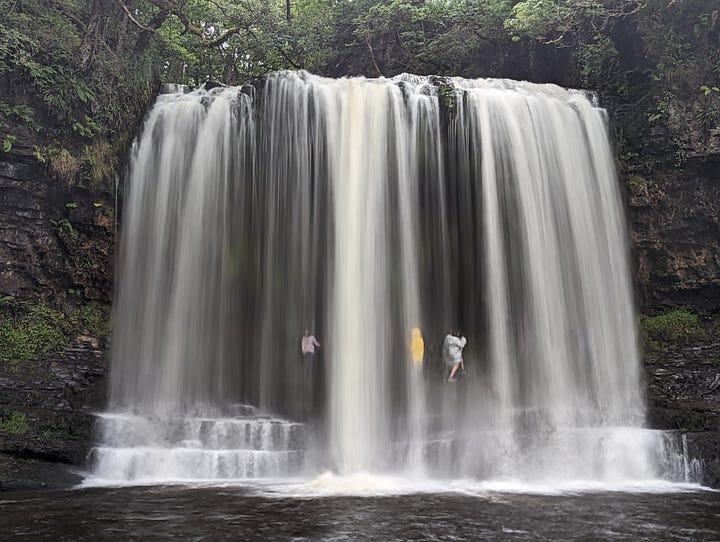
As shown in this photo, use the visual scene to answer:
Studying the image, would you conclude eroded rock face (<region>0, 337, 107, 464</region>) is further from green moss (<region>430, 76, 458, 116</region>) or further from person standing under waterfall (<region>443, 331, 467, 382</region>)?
green moss (<region>430, 76, 458, 116</region>)

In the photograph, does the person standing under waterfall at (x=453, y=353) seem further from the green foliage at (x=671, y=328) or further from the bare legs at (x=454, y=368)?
the green foliage at (x=671, y=328)

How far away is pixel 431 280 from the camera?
40.5 feet

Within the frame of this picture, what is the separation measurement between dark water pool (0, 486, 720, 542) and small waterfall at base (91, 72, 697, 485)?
2934 millimetres

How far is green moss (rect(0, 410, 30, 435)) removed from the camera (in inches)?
396

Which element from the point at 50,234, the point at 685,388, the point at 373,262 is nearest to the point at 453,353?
the point at 373,262

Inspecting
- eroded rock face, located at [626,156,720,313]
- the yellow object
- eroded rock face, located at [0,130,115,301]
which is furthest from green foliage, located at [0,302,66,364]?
eroded rock face, located at [626,156,720,313]

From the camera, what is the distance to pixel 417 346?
11875mm

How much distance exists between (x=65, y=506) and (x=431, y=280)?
7.59 meters

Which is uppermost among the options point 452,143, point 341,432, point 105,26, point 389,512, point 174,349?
point 105,26

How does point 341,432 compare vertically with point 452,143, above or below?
below

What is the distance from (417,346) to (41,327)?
7.63 m

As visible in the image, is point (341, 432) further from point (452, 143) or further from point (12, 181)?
point (12, 181)

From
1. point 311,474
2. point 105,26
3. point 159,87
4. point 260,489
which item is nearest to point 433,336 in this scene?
point 311,474

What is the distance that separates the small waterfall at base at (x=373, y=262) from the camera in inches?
465
